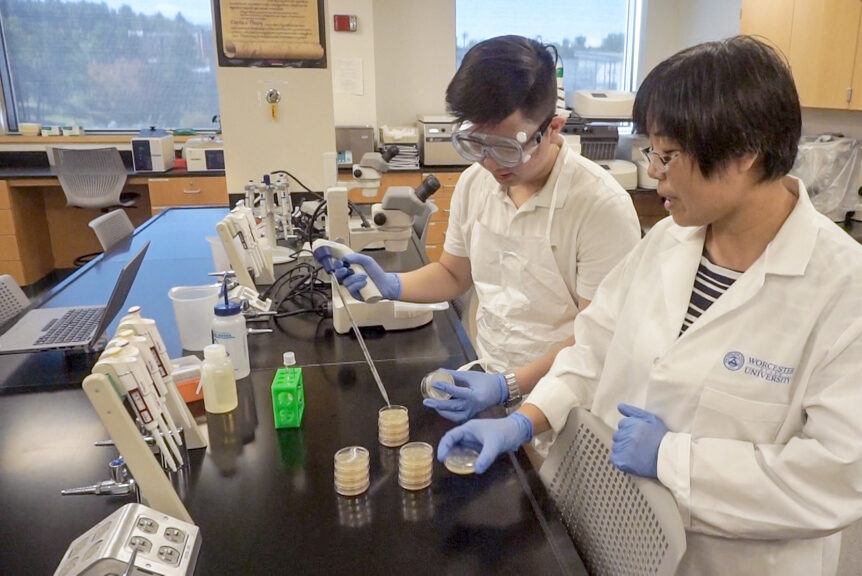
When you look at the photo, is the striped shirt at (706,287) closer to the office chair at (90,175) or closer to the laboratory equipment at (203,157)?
the laboratory equipment at (203,157)

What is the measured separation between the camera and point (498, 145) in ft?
4.24

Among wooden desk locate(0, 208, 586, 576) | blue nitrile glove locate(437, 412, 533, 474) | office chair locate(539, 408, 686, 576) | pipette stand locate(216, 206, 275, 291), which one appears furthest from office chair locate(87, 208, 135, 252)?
office chair locate(539, 408, 686, 576)

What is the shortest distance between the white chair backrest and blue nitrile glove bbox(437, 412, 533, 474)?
425cm

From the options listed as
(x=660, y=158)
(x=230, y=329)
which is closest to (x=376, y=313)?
(x=230, y=329)

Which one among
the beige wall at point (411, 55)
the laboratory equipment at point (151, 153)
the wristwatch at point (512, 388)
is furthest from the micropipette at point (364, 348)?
the beige wall at point (411, 55)

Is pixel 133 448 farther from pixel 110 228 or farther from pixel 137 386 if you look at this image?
pixel 110 228

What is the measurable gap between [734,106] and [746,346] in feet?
1.14

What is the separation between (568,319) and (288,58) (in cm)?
223

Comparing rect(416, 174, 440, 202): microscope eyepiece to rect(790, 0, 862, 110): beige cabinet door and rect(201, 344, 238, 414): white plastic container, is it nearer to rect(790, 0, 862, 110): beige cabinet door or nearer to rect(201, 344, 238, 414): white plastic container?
rect(201, 344, 238, 414): white plastic container

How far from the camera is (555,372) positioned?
120cm

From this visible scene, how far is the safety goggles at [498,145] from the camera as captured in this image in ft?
4.23

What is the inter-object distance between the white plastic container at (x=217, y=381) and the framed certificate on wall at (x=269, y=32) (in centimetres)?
221

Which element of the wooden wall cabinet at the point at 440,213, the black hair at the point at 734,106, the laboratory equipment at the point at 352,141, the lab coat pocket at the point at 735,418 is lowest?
the wooden wall cabinet at the point at 440,213

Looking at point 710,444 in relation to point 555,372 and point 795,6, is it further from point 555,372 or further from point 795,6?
point 795,6
